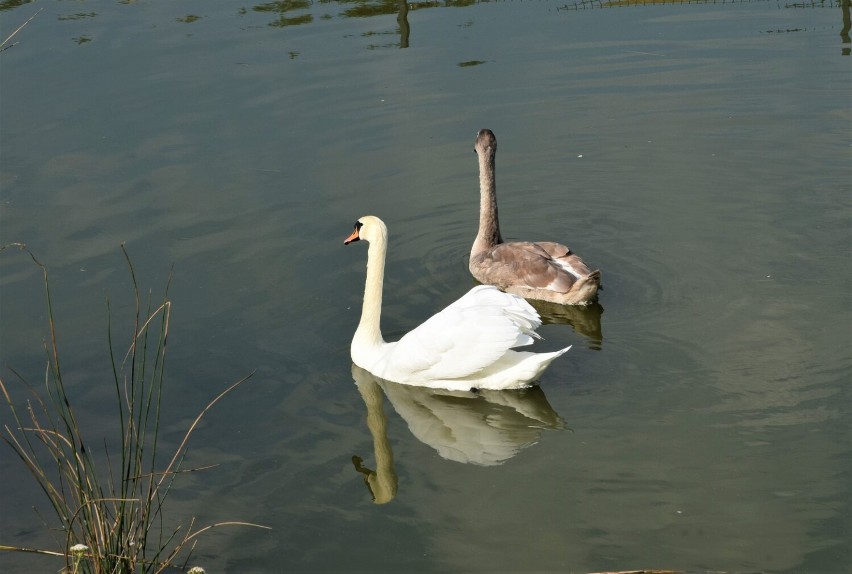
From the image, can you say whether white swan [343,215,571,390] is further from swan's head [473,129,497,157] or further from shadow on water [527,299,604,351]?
swan's head [473,129,497,157]

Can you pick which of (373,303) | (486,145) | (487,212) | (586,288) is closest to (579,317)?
(586,288)

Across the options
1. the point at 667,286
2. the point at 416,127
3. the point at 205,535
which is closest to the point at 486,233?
the point at 667,286

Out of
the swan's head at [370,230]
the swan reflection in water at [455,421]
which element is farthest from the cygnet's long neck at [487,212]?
the swan reflection in water at [455,421]

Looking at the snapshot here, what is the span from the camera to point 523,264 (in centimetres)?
940

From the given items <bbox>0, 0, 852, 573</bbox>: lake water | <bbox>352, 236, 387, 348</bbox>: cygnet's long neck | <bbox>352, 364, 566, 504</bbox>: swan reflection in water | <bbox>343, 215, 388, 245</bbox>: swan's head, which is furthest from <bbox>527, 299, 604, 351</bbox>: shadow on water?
<bbox>343, 215, 388, 245</bbox>: swan's head

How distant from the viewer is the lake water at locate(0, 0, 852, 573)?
20.4 feet

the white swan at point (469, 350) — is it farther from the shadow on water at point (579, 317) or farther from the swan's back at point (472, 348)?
the shadow on water at point (579, 317)

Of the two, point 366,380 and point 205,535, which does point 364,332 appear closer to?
point 366,380

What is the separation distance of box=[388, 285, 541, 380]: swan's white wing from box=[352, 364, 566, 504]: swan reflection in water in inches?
7.8

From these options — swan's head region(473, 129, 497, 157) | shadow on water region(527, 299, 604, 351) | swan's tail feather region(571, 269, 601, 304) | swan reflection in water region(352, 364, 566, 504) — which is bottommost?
swan reflection in water region(352, 364, 566, 504)

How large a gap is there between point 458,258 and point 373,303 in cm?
218

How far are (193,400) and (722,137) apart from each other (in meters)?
6.93

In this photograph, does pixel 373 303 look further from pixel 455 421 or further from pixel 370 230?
pixel 455 421

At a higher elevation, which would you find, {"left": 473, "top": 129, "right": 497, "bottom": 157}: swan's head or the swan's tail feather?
{"left": 473, "top": 129, "right": 497, "bottom": 157}: swan's head
